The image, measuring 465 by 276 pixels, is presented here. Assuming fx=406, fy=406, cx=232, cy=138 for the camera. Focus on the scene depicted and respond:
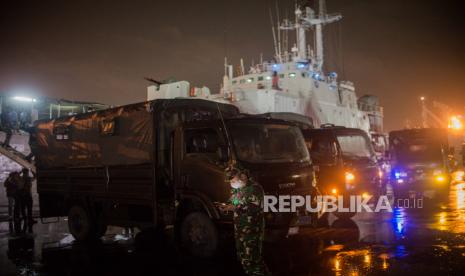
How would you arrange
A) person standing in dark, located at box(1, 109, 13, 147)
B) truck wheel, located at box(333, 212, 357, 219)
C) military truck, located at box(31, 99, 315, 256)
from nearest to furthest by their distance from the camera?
military truck, located at box(31, 99, 315, 256), truck wheel, located at box(333, 212, 357, 219), person standing in dark, located at box(1, 109, 13, 147)

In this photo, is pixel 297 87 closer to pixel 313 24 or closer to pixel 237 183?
pixel 313 24

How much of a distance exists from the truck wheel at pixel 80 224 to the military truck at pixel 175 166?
0.08 ft

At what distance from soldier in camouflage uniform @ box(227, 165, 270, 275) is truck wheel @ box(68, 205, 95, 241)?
16.4ft

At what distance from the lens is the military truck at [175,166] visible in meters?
7.25

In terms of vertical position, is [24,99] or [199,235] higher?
[24,99]

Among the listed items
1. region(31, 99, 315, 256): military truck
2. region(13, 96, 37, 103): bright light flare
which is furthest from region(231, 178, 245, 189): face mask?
region(13, 96, 37, 103): bright light flare

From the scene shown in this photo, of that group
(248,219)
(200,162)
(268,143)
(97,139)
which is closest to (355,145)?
(268,143)

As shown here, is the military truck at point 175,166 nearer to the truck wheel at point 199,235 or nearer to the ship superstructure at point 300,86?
the truck wheel at point 199,235

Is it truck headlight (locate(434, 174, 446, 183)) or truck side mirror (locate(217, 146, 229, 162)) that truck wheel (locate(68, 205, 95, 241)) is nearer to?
truck side mirror (locate(217, 146, 229, 162))

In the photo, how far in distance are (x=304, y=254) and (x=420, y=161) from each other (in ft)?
34.4

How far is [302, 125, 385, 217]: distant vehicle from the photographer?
11125 millimetres

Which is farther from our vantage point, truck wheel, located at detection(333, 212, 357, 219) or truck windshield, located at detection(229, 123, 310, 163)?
truck wheel, located at detection(333, 212, 357, 219)

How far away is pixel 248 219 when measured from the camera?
5.88 metres

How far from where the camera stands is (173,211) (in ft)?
26.5
